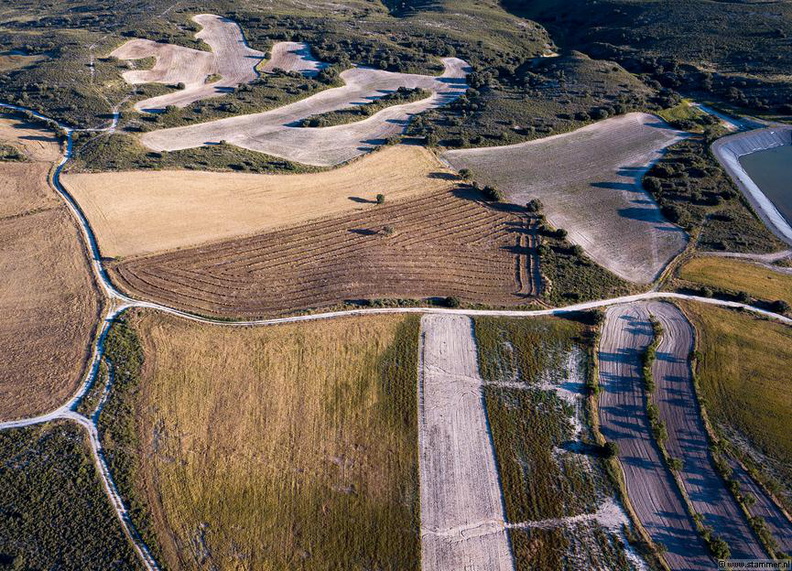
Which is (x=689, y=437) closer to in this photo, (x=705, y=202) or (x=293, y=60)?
(x=705, y=202)

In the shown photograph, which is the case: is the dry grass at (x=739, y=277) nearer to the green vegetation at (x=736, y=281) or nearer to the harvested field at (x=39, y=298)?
the green vegetation at (x=736, y=281)

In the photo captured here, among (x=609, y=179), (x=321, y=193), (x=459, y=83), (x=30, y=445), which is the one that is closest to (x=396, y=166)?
(x=321, y=193)

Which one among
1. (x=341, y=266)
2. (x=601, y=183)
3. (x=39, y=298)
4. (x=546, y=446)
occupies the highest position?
(x=601, y=183)

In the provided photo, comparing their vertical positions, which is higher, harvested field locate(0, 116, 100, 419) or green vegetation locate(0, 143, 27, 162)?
green vegetation locate(0, 143, 27, 162)

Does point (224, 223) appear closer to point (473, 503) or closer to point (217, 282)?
point (217, 282)

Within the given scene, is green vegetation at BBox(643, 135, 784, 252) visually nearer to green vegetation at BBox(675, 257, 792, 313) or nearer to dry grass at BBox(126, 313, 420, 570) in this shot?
green vegetation at BBox(675, 257, 792, 313)

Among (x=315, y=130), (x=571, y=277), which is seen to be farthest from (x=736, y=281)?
(x=315, y=130)

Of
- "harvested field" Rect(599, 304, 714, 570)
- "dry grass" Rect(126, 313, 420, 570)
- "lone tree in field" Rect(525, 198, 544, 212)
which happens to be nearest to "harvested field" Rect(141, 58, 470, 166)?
"lone tree in field" Rect(525, 198, 544, 212)
